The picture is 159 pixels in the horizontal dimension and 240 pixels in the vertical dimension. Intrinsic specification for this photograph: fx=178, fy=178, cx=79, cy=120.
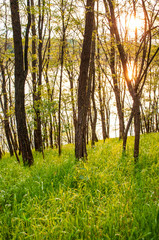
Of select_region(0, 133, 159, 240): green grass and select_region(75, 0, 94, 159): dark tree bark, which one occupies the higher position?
select_region(75, 0, 94, 159): dark tree bark

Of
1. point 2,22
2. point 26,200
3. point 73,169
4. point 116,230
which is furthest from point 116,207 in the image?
point 2,22

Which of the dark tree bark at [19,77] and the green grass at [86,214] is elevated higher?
the dark tree bark at [19,77]

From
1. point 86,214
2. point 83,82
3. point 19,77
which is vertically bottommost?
point 86,214

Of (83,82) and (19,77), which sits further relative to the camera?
(19,77)

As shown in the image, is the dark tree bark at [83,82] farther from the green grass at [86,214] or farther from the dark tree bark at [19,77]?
the dark tree bark at [19,77]

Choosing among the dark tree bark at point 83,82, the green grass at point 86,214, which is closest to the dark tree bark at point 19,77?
the dark tree bark at point 83,82

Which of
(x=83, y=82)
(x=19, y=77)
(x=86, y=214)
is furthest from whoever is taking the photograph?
(x=19, y=77)

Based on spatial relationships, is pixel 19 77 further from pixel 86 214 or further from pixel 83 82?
pixel 86 214

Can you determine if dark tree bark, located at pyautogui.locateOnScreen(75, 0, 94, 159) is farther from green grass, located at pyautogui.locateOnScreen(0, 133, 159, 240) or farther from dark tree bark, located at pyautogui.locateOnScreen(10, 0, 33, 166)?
dark tree bark, located at pyautogui.locateOnScreen(10, 0, 33, 166)

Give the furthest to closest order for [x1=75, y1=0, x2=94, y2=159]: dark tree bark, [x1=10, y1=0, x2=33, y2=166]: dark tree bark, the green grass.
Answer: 1. [x1=10, y1=0, x2=33, y2=166]: dark tree bark
2. [x1=75, y1=0, x2=94, y2=159]: dark tree bark
3. the green grass

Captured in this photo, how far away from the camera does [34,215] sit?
2893mm

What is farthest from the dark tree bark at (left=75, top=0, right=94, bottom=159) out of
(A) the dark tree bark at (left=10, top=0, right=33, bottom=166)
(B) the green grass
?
(A) the dark tree bark at (left=10, top=0, right=33, bottom=166)

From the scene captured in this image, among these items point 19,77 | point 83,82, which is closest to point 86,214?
point 83,82

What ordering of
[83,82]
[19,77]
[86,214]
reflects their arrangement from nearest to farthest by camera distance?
[86,214]
[83,82]
[19,77]
